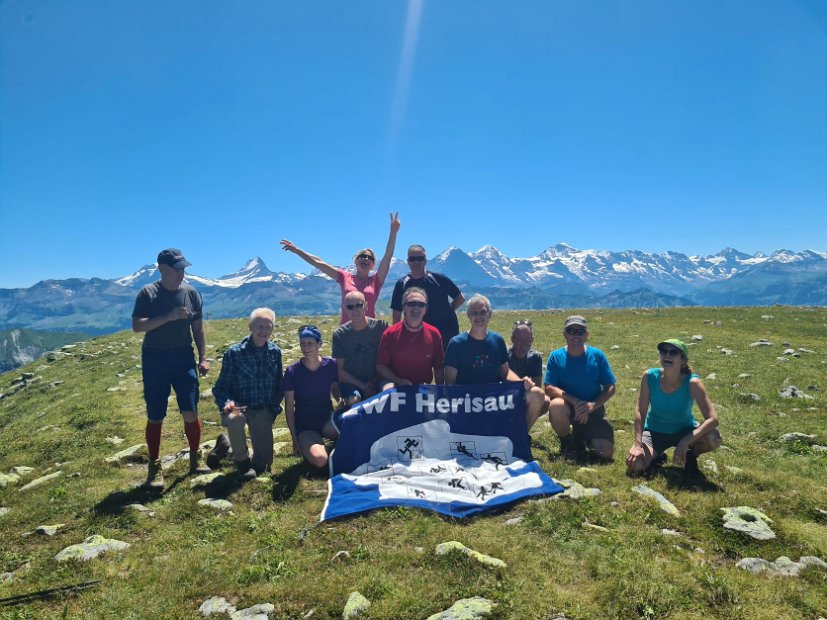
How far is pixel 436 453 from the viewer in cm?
945

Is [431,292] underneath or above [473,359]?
above

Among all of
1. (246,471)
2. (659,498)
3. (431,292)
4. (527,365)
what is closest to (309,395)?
(246,471)

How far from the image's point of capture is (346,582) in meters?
5.85

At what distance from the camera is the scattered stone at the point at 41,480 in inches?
387

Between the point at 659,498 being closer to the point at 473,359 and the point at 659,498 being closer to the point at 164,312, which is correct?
the point at 473,359

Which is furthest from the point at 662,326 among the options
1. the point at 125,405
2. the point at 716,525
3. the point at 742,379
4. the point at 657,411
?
the point at 125,405

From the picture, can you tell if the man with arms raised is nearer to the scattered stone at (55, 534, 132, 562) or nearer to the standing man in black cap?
the standing man in black cap

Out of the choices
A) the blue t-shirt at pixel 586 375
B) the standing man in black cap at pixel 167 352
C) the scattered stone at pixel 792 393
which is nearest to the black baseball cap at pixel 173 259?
the standing man in black cap at pixel 167 352

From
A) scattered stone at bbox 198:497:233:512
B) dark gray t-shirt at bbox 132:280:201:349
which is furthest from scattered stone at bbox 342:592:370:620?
dark gray t-shirt at bbox 132:280:201:349

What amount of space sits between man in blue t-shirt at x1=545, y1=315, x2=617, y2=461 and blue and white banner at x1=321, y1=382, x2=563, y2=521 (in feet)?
3.70

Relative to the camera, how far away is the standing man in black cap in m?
9.57

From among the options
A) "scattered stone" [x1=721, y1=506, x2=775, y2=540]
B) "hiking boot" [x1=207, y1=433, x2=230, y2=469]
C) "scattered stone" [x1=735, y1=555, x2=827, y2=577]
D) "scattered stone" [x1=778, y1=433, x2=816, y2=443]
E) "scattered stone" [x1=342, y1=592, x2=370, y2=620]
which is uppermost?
"hiking boot" [x1=207, y1=433, x2=230, y2=469]

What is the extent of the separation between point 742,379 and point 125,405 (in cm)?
2489

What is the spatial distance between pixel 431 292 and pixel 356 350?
282 cm
